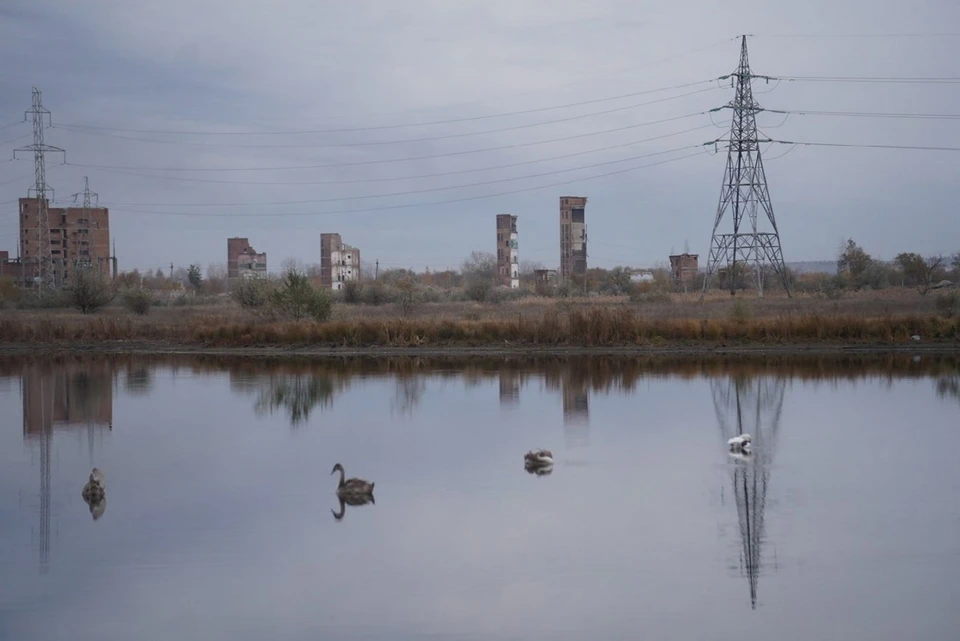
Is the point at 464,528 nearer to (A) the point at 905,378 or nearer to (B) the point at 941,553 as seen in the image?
(B) the point at 941,553

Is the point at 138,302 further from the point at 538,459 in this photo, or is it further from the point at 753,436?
the point at 538,459

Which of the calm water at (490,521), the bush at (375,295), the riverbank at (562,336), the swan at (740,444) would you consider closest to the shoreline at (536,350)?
the riverbank at (562,336)

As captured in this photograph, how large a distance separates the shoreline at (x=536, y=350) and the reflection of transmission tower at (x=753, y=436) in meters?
8.25

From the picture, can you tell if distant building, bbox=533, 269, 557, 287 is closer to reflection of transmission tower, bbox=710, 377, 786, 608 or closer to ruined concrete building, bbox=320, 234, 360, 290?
ruined concrete building, bbox=320, 234, 360, 290

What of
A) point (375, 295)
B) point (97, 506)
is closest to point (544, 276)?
point (375, 295)

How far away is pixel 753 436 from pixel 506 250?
72165 millimetres

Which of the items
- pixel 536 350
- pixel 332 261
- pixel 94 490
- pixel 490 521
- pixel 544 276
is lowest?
pixel 490 521

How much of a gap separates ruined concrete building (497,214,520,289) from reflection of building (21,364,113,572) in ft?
193

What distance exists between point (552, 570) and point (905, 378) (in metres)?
16.6

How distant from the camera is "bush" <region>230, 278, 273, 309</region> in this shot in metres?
43.4

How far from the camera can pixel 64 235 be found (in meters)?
94.2

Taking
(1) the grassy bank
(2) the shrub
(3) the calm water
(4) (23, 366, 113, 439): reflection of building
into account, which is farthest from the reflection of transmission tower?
(4) (23, 366, 113, 439): reflection of building

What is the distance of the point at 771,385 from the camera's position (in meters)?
21.7

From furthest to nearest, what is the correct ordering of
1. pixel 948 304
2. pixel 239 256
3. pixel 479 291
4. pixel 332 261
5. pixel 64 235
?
1. pixel 239 256
2. pixel 64 235
3. pixel 332 261
4. pixel 479 291
5. pixel 948 304
